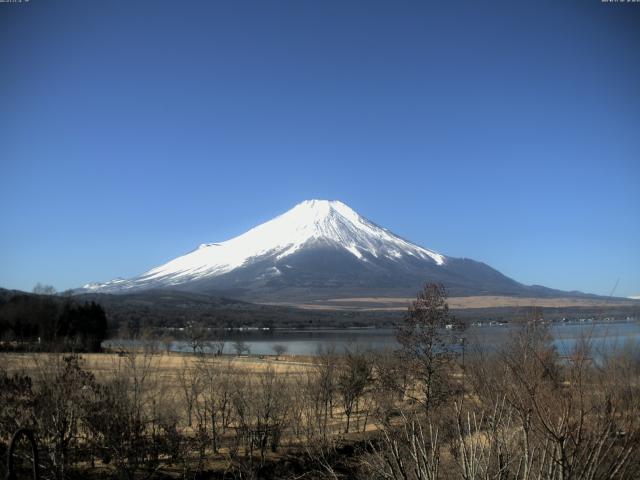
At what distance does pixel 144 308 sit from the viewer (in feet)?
551

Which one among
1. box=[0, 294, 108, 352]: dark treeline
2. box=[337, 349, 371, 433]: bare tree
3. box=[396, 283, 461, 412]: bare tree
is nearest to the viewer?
box=[396, 283, 461, 412]: bare tree

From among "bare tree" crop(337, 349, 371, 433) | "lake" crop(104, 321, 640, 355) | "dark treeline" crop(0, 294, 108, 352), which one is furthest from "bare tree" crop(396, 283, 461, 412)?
"dark treeline" crop(0, 294, 108, 352)

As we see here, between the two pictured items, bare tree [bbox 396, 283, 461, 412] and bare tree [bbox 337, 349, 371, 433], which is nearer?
bare tree [bbox 396, 283, 461, 412]

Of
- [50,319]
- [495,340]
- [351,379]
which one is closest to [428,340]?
[351,379]

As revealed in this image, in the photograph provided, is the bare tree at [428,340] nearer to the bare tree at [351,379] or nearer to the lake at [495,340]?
the lake at [495,340]

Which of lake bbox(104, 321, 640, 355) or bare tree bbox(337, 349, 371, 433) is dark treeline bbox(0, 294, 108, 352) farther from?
bare tree bbox(337, 349, 371, 433)

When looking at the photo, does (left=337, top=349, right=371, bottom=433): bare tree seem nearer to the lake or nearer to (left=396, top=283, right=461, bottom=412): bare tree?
(left=396, top=283, right=461, bottom=412): bare tree

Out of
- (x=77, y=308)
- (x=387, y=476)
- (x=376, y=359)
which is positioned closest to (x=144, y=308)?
(x=77, y=308)

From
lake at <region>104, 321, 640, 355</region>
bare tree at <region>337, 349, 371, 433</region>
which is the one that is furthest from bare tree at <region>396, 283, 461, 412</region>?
bare tree at <region>337, 349, 371, 433</region>

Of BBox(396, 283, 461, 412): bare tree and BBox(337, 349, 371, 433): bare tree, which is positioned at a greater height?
BBox(396, 283, 461, 412): bare tree

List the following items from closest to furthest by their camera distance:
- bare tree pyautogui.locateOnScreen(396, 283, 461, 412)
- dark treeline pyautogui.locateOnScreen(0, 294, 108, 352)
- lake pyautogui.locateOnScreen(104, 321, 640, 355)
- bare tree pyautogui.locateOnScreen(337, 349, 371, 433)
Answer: lake pyautogui.locateOnScreen(104, 321, 640, 355) → bare tree pyautogui.locateOnScreen(396, 283, 461, 412) → bare tree pyautogui.locateOnScreen(337, 349, 371, 433) → dark treeline pyautogui.locateOnScreen(0, 294, 108, 352)

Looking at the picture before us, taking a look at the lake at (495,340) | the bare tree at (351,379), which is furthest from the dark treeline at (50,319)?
the bare tree at (351,379)

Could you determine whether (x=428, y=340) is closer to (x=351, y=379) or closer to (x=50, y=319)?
(x=351, y=379)

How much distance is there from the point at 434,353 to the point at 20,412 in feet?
51.6
